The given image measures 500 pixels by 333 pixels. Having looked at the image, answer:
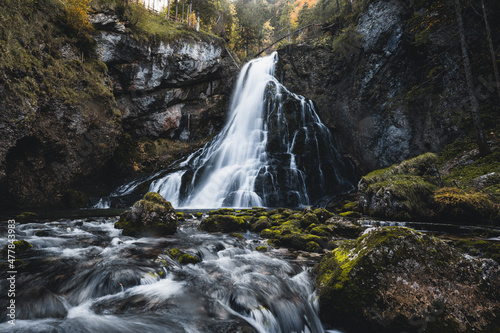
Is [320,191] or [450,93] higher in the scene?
[450,93]

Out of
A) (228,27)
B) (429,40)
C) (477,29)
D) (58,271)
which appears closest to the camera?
(58,271)

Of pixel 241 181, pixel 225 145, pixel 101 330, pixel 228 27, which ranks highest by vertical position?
pixel 228 27

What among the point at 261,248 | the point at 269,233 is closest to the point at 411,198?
the point at 269,233

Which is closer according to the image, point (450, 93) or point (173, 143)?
point (450, 93)

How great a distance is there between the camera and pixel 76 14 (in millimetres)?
15305

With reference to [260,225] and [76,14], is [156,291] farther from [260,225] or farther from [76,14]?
[76,14]

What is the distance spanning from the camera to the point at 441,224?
6.57 m

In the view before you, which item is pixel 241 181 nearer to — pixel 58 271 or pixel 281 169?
pixel 281 169

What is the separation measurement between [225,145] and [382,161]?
42.9 feet

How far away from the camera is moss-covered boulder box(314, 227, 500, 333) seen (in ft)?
8.51

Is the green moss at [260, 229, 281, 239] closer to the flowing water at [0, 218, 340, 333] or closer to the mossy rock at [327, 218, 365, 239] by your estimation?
the flowing water at [0, 218, 340, 333]

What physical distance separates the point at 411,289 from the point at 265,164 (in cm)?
1489

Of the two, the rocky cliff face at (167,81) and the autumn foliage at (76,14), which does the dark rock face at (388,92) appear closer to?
the rocky cliff face at (167,81)

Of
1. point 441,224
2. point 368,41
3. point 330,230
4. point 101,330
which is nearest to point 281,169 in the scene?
point 330,230
